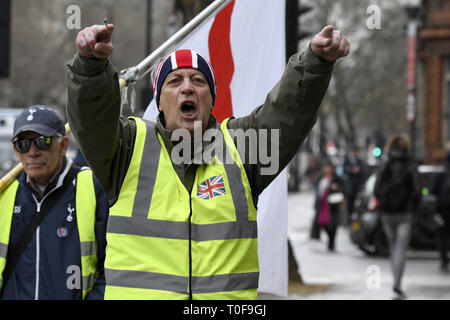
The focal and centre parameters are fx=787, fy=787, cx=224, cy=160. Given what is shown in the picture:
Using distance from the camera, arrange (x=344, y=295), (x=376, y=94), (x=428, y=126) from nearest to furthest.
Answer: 1. (x=344, y=295)
2. (x=428, y=126)
3. (x=376, y=94)

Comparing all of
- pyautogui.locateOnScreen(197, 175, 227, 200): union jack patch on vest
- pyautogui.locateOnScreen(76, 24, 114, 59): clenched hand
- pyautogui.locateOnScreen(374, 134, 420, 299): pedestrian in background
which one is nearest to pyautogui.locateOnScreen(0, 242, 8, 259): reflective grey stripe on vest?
pyautogui.locateOnScreen(197, 175, 227, 200): union jack patch on vest

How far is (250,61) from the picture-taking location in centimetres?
488

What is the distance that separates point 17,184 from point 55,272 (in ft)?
1.82

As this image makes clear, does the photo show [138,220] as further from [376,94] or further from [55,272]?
[376,94]

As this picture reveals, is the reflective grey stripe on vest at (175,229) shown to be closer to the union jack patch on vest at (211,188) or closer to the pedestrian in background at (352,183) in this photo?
the union jack patch on vest at (211,188)

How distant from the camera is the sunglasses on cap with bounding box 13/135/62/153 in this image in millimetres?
4125

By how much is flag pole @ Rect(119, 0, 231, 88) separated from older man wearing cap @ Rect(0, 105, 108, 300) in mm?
447

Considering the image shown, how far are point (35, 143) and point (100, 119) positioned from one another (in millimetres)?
1488

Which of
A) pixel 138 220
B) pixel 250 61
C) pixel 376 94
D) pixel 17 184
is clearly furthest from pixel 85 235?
pixel 376 94

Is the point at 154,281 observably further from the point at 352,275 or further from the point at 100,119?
the point at 352,275

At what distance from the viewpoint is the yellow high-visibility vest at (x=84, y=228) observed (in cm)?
400

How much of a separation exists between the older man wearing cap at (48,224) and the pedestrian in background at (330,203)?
10.3 m

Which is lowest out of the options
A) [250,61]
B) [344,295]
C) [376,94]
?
[344,295]
